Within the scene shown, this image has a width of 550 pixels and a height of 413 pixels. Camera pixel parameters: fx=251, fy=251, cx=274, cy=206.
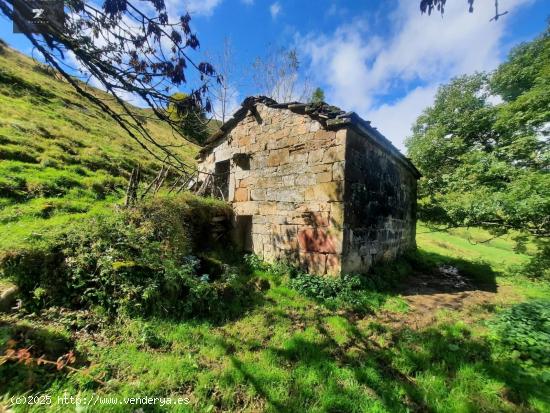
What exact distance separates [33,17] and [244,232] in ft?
18.3

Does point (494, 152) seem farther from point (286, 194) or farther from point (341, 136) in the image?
point (286, 194)

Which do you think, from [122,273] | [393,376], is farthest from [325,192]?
[122,273]

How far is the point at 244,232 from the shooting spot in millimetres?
6996

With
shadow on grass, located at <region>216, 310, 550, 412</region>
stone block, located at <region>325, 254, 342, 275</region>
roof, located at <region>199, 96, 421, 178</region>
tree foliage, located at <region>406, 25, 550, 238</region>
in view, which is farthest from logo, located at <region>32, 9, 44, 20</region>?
→ tree foliage, located at <region>406, 25, 550, 238</region>

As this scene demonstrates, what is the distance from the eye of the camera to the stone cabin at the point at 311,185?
524cm

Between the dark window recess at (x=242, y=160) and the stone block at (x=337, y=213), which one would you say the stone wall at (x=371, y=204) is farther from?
the dark window recess at (x=242, y=160)

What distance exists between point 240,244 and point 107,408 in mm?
4859

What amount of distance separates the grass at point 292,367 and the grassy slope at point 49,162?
2372 millimetres

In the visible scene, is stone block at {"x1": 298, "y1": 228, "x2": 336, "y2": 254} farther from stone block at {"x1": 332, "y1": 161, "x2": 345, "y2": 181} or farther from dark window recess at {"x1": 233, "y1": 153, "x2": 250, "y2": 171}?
dark window recess at {"x1": 233, "y1": 153, "x2": 250, "y2": 171}

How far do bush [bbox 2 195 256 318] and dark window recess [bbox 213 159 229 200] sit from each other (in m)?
3.20

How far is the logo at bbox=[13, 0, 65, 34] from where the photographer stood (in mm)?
1960

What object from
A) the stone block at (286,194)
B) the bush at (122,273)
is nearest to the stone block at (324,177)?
the stone block at (286,194)

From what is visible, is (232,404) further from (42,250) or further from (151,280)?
(42,250)

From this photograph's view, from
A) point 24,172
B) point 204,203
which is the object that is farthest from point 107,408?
point 24,172
